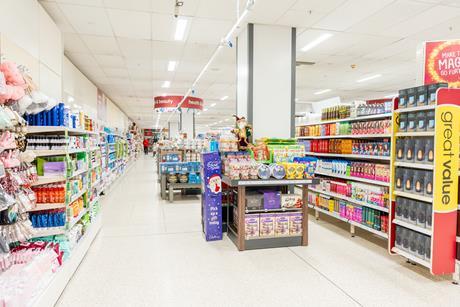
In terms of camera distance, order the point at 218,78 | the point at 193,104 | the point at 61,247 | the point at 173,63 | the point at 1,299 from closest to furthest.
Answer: the point at 1,299, the point at 61,247, the point at 173,63, the point at 218,78, the point at 193,104

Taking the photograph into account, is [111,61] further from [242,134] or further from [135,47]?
[242,134]

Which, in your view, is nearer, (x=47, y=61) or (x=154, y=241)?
(x=154, y=241)

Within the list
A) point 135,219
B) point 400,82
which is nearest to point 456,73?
point 135,219

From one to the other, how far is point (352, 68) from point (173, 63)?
5.40m

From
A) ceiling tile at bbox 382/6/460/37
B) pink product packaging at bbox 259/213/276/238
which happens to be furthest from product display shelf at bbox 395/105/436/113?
ceiling tile at bbox 382/6/460/37

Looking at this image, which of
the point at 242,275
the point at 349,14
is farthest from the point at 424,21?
the point at 242,275

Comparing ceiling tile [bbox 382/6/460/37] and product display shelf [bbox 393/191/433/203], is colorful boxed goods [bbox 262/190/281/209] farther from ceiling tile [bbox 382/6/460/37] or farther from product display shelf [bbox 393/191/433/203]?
ceiling tile [bbox 382/6/460/37]

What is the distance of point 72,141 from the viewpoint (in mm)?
3877

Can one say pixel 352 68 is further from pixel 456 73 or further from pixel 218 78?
pixel 456 73

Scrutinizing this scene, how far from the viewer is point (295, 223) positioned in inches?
173

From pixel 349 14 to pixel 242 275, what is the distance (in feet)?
15.5

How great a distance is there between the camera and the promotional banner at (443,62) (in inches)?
147

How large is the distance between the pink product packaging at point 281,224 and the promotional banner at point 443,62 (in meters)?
2.52

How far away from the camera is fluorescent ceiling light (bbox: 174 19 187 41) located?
5.79 meters
